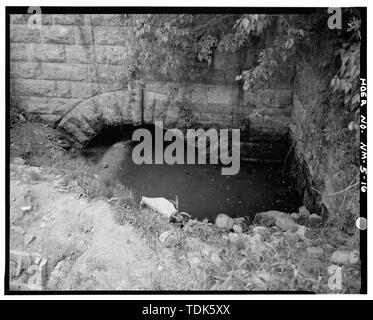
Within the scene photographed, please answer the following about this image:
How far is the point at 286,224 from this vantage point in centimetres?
393

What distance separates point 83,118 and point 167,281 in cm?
292

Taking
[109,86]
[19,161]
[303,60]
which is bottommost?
[19,161]

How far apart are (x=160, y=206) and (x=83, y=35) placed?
2328mm

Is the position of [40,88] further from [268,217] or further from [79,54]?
[268,217]

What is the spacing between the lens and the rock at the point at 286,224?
3.83 m

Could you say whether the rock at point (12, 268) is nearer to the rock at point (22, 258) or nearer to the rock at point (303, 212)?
Answer: the rock at point (22, 258)

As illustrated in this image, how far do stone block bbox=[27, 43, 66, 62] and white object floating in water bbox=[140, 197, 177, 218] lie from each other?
2.18 metres

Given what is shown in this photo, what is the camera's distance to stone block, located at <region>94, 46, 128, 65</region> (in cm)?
473

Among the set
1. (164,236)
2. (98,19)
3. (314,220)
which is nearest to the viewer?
(164,236)

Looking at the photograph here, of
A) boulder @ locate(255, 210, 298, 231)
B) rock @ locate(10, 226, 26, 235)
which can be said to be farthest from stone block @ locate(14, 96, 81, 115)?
boulder @ locate(255, 210, 298, 231)

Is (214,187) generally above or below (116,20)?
below

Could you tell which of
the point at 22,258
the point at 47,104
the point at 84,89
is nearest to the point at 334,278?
the point at 22,258

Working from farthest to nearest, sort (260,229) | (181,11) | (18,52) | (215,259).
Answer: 1. (18,52)
2. (260,229)
3. (215,259)
4. (181,11)
